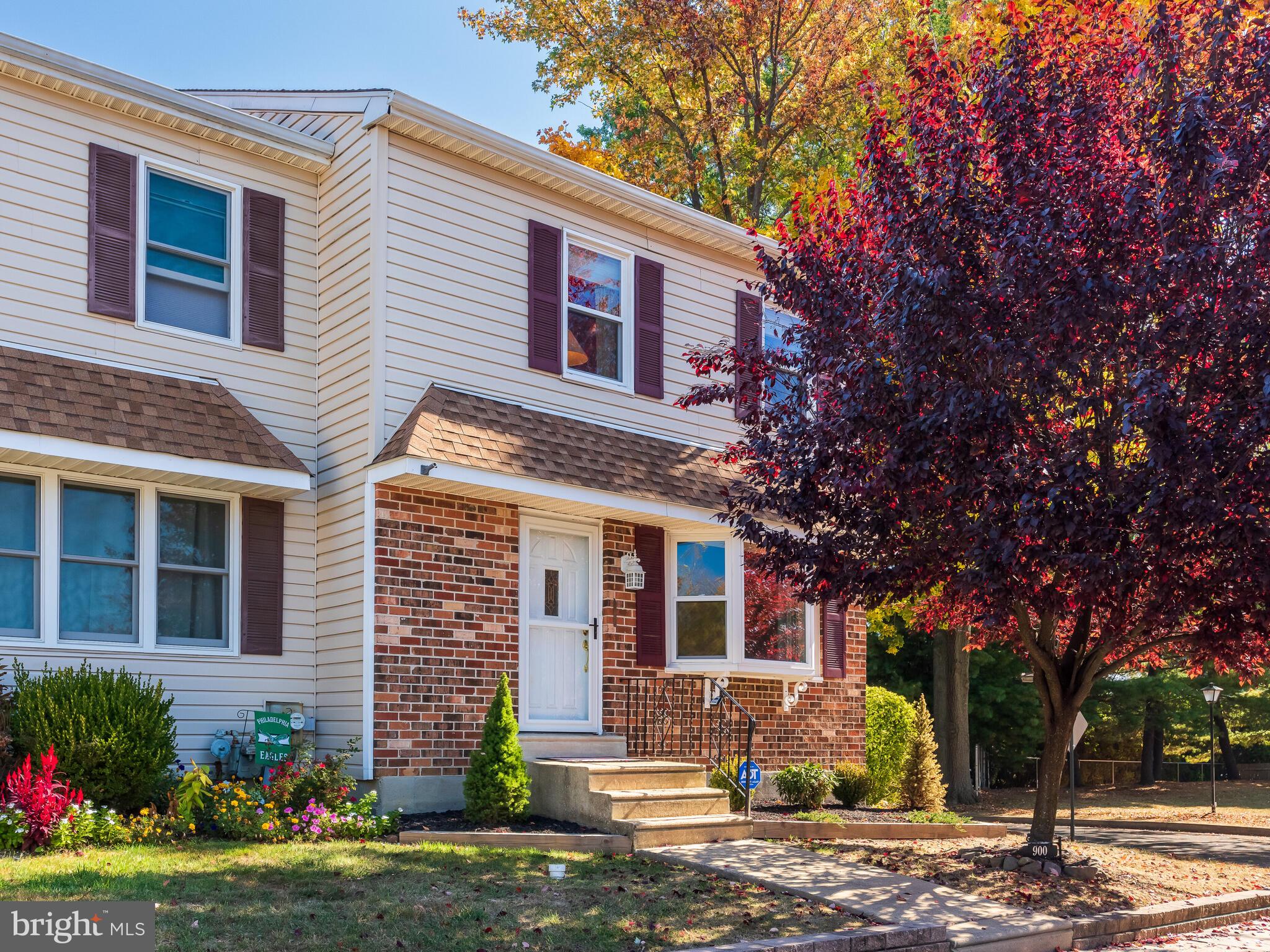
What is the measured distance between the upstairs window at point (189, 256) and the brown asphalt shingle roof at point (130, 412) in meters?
0.64

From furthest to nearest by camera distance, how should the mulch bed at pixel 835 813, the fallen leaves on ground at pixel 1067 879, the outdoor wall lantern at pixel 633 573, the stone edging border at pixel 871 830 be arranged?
the outdoor wall lantern at pixel 633 573, the mulch bed at pixel 835 813, the stone edging border at pixel 871 830, the fallen leaves on ground at pixel 1067 879

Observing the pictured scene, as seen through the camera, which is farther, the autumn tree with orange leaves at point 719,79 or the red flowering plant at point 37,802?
the autumn tree with orange leaves at point 719,79

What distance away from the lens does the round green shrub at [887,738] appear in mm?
15828

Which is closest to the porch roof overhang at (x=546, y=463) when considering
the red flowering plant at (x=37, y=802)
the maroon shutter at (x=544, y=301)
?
the maroon shutter at (x=544, y=301)

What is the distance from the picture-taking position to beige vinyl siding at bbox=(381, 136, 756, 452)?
11.8 meters

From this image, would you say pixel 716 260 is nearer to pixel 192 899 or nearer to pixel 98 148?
pixel 98 148

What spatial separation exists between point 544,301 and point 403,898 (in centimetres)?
697

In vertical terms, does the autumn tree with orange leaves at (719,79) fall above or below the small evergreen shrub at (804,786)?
above

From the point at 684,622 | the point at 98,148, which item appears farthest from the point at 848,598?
the point at 98,148

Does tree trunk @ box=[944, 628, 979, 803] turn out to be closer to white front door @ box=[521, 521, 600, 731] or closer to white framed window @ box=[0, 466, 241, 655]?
white front door @ box=[521, 521, 600, 731]

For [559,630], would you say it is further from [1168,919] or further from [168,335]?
[1168,919]

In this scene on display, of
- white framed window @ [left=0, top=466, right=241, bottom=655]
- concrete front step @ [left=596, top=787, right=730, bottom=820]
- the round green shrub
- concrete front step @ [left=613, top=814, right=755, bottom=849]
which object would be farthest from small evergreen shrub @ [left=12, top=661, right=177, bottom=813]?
the round green shrub

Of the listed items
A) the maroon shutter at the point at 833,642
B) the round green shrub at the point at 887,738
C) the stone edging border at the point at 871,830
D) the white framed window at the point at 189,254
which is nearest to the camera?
the white framed window at the point at 189,254

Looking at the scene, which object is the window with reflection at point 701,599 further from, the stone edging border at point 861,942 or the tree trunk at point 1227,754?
the tree trunk at point 1227,754
